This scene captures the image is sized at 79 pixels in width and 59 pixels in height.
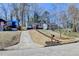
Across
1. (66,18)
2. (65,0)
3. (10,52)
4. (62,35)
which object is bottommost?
(10,52)

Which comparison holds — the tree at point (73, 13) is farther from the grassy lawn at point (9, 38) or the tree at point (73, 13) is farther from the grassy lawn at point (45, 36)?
the grassy lawn at point (9, 38)

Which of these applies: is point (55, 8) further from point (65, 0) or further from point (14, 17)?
point (14, 17)

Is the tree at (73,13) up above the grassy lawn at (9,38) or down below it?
above

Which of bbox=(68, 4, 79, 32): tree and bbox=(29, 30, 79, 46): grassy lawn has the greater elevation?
bbox=(68, 4, 79, 32): tree

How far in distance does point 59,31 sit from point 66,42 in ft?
0.36

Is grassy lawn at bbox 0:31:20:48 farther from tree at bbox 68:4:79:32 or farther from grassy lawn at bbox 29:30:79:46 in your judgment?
tree at bbox 68:4:79:32

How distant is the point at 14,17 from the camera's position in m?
1.92

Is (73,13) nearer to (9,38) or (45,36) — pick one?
(45,36)

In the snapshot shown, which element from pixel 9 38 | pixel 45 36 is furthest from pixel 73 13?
pixel 9 38

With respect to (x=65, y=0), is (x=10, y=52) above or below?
below

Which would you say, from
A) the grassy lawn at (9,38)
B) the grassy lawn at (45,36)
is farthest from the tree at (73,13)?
the grassy lawn at (9,38)

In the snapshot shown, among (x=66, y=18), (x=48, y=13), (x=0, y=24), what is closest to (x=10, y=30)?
(x=0, y=24)

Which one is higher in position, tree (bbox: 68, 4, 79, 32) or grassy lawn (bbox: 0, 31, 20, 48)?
tree (bbox: 68, 4, 79, 32)

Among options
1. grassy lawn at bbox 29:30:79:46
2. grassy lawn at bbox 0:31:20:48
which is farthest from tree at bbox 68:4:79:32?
grassy lawn at bbox 0:31:20:48
